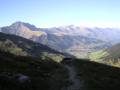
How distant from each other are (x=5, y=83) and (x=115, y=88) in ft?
73.4

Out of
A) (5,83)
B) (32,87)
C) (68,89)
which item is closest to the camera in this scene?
(5,83)

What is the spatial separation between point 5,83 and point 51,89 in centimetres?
817

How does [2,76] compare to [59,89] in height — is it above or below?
above

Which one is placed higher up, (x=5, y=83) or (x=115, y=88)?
(x=5, y=83)

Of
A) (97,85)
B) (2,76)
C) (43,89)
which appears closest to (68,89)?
(43,89)

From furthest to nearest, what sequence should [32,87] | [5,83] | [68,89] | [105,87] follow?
[105,87] < [68,89] < [32,87] < [5,83]

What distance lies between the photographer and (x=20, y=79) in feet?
124

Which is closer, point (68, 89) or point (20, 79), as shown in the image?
point (20, 79)

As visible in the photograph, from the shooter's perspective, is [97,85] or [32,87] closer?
[32,87]

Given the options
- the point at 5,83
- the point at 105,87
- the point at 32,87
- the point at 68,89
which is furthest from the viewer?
the point at 105,87

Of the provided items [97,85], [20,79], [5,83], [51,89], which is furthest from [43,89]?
[97,85]

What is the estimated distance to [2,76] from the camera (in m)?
36.5

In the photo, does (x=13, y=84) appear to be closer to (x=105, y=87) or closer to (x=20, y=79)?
(x=20, y=79)

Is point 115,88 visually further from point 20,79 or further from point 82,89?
point 20,79
